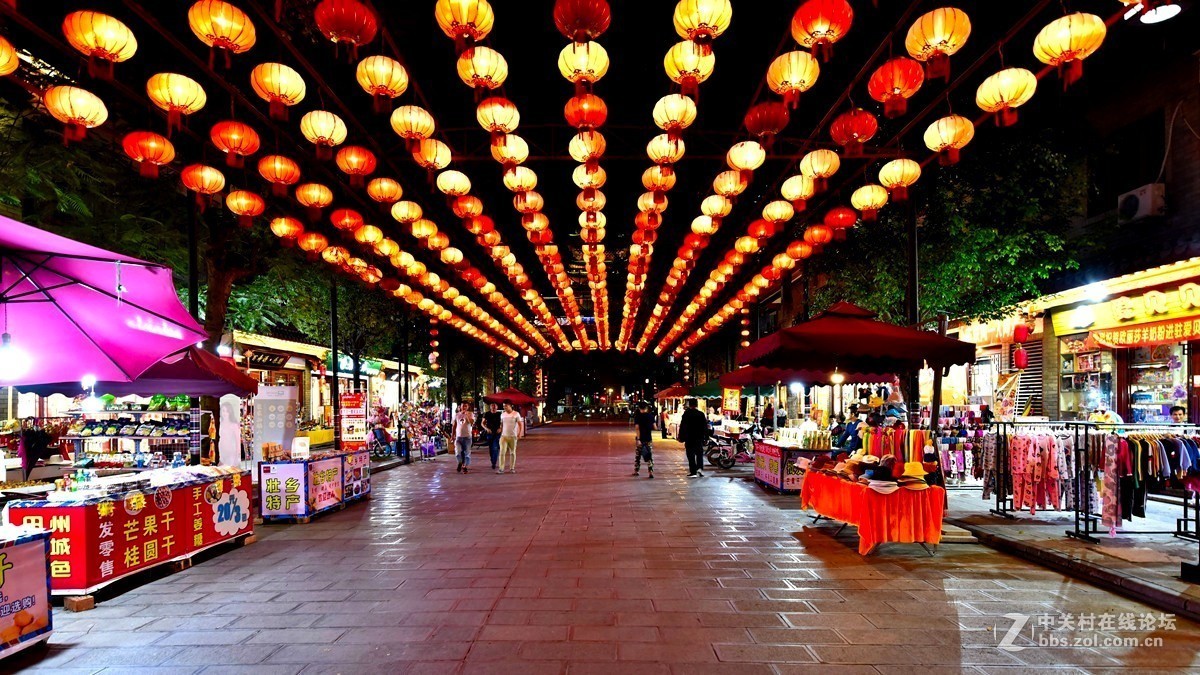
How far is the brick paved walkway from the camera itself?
4344 mm

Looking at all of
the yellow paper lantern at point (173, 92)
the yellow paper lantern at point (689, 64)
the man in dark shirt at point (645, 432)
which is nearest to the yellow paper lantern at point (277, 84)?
the yellow paper lantern at point (173, 92)

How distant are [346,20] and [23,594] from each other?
5278 millimetres

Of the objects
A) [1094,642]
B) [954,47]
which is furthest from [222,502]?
[954,47]

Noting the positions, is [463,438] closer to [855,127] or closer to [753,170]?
[753,170]

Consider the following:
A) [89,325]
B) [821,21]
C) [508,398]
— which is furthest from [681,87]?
[508,398]

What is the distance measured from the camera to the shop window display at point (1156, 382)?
11.7 metres

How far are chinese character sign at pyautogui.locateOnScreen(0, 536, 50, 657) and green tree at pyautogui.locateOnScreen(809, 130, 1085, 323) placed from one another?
1349 cm

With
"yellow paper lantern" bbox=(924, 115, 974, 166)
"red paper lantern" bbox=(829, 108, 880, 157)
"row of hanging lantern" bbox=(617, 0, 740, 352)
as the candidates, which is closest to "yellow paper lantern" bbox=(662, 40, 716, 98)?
"row of hanging lantern" bbox=(617, 0, 740, 352)

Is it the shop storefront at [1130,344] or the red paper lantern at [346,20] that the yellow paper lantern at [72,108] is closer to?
the red paper lantern at [346,20]

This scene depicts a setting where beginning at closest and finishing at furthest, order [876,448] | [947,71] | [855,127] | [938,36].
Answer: [938,36] → [947,71] → [855,127] → [876,448]

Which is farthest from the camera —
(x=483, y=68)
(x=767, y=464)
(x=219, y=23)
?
(x=767, y=464)

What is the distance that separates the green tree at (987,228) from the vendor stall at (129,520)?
12281 millimetres

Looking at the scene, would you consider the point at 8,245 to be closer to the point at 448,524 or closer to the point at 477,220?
the point at 448,524

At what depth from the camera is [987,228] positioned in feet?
Result: 40.2
